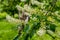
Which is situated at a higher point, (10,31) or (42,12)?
(42,12)

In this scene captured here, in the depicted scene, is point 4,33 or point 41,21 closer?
point 41,21

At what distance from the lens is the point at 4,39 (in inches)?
227

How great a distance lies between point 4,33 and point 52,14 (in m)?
4.19

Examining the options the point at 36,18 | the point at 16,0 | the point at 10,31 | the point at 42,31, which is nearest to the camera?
the point at 42,31

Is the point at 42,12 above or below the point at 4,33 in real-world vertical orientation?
above

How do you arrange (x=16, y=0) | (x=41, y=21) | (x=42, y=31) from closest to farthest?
(x=42, y=31) < (x=41, y=21) < (x=16, y=0)

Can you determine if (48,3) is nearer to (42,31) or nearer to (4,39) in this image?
(42,31)

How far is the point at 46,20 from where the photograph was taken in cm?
188

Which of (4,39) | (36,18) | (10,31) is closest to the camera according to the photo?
(36,18)

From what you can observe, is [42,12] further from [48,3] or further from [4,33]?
[4,33]

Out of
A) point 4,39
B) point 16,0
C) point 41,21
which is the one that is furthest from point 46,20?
point 4,39

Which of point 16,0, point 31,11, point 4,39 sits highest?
point 31,11

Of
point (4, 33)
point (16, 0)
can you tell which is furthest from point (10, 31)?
Result: point (16, 0)

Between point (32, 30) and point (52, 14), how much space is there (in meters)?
0.25
